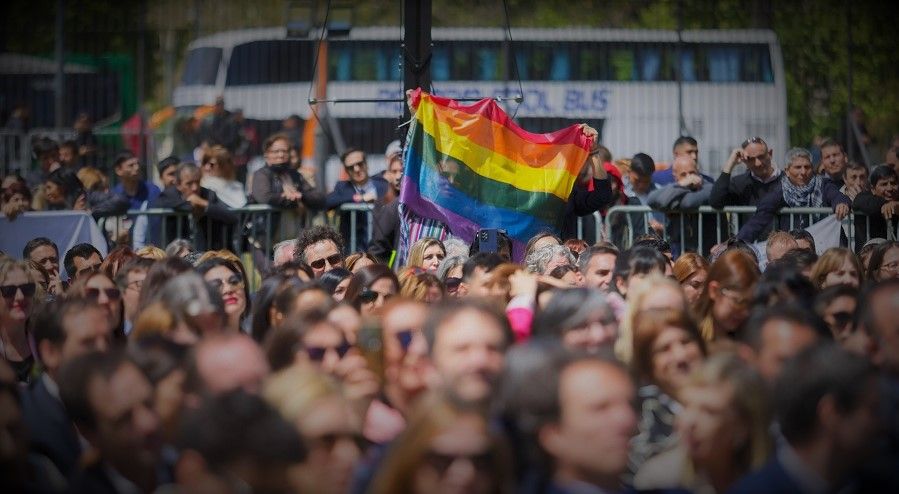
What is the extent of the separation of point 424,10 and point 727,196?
107 inches

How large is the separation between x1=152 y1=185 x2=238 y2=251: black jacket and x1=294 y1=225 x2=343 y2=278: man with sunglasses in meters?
2.20

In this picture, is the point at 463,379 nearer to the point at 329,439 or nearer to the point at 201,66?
the point at 329,439

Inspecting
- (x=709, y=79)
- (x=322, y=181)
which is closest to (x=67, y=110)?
(x=322, y=181)

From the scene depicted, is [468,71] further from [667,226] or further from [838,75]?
[667,226]

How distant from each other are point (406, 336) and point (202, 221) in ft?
21.8

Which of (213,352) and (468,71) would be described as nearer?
(213,352)

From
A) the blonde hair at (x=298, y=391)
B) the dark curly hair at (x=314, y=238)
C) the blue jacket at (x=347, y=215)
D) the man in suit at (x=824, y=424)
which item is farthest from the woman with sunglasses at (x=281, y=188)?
the man in suit at (x=824, y=424)

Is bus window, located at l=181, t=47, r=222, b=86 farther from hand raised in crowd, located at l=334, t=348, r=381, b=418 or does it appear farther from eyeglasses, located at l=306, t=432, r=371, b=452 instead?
eyeglasses, located at l=306, t=432, r=371, b=452

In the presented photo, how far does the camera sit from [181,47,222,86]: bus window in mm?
24172

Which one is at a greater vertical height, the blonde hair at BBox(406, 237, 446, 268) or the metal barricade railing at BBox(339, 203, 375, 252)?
the metal barricade railing at BBox(339, 203, 375, 252)

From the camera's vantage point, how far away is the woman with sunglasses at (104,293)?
9.10 m

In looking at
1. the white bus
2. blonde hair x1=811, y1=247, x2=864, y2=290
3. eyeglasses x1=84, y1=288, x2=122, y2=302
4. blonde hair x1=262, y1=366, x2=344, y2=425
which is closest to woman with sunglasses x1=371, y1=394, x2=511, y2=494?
Result: blonde hair x1=262, y1=366, x2=344, y2=425

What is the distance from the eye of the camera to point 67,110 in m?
22.1

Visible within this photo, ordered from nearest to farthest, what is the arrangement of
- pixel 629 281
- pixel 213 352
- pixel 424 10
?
pixel 213 352, pixel 629 281, pixel 424 10
